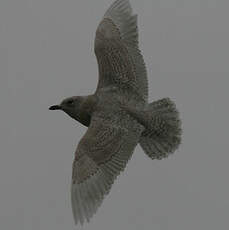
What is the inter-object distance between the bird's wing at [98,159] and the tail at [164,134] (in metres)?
0.47

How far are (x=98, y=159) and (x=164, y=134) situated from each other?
4.20ft

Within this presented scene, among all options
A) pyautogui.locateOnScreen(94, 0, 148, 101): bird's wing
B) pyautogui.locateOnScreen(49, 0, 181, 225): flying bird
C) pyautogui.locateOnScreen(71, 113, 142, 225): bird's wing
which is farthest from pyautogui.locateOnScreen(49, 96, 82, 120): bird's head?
pyautogui.locateOnScreen(71, 113, 142, 225): bird's wing

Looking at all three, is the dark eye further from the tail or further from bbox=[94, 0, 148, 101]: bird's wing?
the tail

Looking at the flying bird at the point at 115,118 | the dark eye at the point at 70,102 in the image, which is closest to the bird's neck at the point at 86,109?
the flying bird at the point at 115,118

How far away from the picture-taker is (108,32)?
1148cm

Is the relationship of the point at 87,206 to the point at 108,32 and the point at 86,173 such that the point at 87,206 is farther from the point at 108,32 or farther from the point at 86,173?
the point at 108,32

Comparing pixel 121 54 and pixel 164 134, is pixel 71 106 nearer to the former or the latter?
pixel 121 54

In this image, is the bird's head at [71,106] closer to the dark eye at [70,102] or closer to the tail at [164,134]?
the dark eye at [70,102]

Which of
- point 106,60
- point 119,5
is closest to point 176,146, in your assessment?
point 106,60

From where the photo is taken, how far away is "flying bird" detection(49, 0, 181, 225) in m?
9.62

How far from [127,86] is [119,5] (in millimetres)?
1866

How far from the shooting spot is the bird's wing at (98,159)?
9.46 metres

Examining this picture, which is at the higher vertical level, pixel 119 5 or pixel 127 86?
pixel 119 5

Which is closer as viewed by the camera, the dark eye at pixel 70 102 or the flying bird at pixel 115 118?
the flying bird at pixel 115 118
